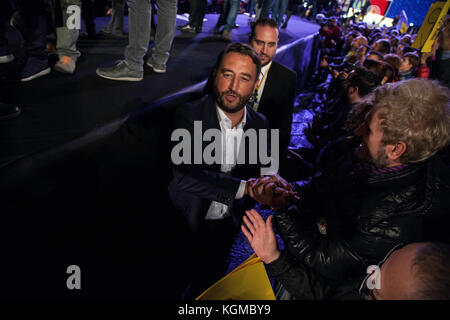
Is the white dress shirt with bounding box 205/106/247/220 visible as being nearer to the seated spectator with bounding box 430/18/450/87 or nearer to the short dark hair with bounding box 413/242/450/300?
the short dark hair with bounding box 413/242/450/300

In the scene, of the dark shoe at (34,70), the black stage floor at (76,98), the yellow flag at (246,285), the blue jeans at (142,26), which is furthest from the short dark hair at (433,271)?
the dark shoe at (34,70)

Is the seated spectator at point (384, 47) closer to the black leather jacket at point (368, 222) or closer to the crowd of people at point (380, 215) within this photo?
the crowd of people at point (380, 215)

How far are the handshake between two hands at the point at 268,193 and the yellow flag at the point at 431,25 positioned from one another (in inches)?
154

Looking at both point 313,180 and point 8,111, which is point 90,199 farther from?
point 313,180

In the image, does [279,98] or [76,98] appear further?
[279,98]

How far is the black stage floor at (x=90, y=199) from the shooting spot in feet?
3.89

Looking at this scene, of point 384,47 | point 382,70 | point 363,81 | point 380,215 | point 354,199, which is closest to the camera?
point 380,215

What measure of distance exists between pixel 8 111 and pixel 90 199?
2.34 ft

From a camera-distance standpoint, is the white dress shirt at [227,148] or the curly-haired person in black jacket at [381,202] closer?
the curly-haired person in black jacket at [381,202]

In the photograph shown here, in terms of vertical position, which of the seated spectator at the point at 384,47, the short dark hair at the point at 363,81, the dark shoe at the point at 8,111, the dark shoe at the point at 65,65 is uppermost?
the seated spectator at the point at 384,47

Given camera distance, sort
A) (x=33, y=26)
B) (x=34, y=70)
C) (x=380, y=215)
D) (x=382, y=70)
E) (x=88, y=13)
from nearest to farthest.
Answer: (x=380, y=215)
(x=34, y=70)
(x=33, y=26)
(x=382, y=70)
(x=88, y=13)

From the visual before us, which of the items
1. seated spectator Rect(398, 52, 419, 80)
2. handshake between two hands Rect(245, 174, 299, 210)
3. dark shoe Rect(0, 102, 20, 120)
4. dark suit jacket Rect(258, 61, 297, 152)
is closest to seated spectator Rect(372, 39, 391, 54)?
seated spectator Rect(398, 52, 419, 80)

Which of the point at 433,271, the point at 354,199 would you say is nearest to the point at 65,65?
the point at 354,199

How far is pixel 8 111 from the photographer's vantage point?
A: 1.46m
